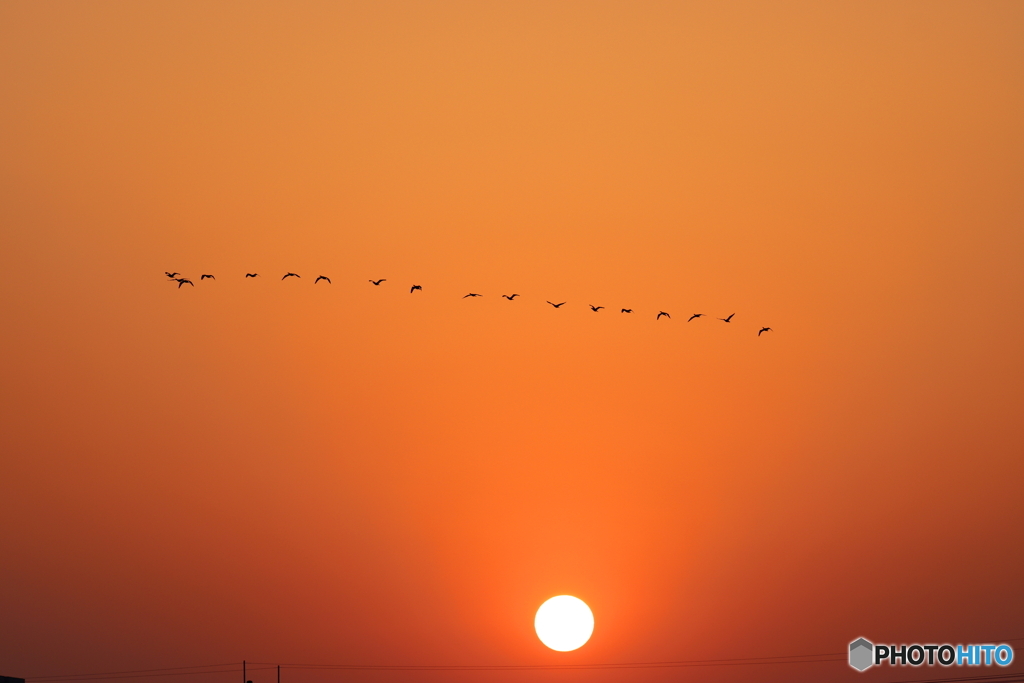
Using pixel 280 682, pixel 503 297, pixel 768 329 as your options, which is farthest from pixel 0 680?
pixel 768 329

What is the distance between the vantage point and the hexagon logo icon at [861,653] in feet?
141

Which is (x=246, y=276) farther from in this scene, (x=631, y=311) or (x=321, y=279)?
(x=631, y=311)

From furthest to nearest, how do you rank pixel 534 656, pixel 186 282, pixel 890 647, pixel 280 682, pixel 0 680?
pixel 280 682
pixel 890 647
pixel 534 656
pixel 0 680
pixel 186 282

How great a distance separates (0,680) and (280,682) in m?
14.6

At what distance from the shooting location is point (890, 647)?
43562 millimetres

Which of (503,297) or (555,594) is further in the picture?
(555,594)

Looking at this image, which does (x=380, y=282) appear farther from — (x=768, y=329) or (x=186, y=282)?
(x=768, y=329)

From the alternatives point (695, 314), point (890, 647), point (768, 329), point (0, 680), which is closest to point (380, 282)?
point (695, 314)

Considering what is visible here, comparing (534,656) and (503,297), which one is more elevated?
(503,297)

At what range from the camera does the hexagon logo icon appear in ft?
141

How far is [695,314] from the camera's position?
31047mm

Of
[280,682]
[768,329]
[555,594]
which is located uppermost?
[768,329]

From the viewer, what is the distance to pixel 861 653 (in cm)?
4462

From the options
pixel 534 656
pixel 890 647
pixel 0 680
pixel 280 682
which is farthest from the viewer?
pixel 280 682
